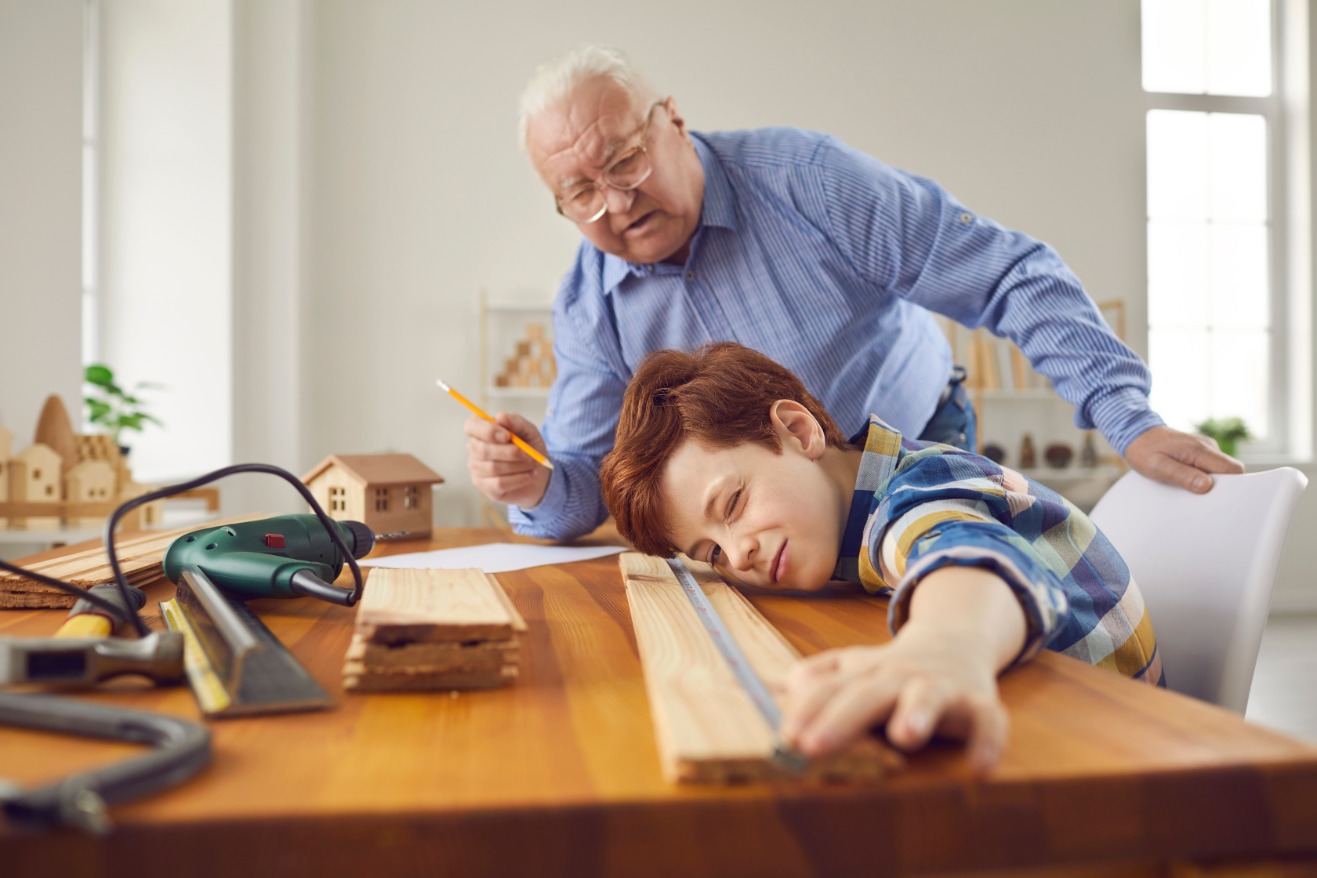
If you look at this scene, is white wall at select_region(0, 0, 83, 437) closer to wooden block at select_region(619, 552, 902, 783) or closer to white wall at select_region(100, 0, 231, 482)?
white wall at select_region(100, 0, 231, 482)

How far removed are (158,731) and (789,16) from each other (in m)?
5.22

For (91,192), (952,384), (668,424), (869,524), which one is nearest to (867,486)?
(869,524)

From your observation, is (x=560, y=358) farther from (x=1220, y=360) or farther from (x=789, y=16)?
(x=1220, y=360)

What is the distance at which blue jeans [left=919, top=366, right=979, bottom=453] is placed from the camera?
1775 millimetres

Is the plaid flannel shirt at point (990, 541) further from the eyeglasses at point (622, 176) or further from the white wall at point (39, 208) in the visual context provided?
the white wall at point (39, 208)

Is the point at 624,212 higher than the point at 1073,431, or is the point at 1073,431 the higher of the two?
the point at 624,212

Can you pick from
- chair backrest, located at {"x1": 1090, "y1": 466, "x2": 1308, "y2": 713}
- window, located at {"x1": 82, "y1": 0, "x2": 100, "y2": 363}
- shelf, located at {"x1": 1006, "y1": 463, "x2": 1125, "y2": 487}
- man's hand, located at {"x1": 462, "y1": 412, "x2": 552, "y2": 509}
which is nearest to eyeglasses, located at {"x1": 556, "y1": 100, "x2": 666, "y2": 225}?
man's hand, located at {"x1": 462, "y1": 412, "x2": 552, "y2": 509}

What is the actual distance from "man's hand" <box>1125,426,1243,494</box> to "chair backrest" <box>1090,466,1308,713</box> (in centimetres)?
2

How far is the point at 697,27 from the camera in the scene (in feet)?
16.4

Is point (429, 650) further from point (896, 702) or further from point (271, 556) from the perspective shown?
point (271, 556)

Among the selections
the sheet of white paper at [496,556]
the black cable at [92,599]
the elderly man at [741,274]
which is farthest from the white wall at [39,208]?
the black cable at [92,599]

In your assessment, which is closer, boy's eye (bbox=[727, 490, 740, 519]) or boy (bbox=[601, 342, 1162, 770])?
boy (bbox=[601, 342, 1162, 770])

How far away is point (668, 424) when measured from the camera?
106cm

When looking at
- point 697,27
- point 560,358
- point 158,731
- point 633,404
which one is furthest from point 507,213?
point 158,731
